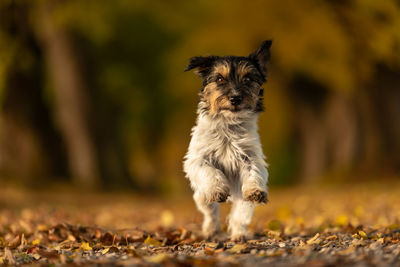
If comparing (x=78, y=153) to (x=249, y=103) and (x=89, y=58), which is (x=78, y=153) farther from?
(x=249, y=103)

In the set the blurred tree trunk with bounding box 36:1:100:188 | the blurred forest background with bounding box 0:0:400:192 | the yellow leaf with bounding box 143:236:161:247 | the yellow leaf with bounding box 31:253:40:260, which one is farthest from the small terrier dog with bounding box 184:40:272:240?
the blurred tree trunk with bounding box 36:1:100:188

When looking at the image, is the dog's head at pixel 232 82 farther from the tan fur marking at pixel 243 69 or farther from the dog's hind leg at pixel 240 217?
the dog's hind leg at pixel 240 217

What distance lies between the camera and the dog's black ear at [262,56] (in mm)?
5918

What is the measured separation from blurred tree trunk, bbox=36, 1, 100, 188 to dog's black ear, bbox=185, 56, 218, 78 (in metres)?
14.3

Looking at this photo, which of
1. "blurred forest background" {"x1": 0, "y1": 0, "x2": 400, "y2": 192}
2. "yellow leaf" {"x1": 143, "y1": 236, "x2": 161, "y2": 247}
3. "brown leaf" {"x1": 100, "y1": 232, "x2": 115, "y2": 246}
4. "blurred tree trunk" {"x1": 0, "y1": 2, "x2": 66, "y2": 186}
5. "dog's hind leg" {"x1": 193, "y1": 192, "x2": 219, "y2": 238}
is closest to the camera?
"yellow leaf" {"x1": 143, "y1": 236, "x2": 161, "y2": 247}

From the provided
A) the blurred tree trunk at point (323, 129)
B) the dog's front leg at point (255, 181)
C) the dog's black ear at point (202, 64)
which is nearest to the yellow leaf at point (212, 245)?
the dog's front leg at point (255, 181)

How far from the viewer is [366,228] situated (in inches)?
273

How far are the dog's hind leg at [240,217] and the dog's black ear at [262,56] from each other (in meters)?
1.51

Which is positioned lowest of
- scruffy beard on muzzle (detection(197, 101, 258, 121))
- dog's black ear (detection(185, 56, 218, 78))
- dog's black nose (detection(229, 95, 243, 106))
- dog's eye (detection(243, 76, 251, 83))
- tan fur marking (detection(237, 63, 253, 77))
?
scruffy beard on muzzle (detection(197, 101, 258, 121))

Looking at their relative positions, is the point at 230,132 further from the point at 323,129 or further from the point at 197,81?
the point at 323,129

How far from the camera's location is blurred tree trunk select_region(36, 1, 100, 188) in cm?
1970

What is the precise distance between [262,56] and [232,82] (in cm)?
65

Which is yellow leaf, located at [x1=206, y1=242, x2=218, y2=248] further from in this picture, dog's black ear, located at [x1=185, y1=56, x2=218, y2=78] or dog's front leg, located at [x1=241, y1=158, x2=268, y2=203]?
dog's black ear, located at [x1=185, y1=56, x2=218, y2=78]

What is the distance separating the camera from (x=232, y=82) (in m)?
5.54
